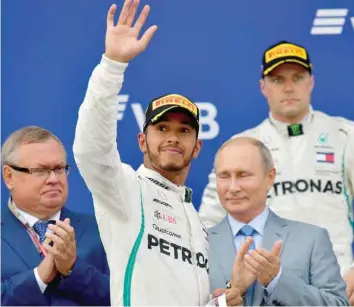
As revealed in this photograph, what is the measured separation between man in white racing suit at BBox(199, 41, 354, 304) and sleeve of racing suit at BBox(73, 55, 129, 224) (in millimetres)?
1488

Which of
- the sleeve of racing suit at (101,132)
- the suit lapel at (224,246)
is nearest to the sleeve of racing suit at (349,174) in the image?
the suit lapel at (224,246)

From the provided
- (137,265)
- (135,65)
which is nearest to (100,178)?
(137,265)

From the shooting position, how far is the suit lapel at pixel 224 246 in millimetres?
4297

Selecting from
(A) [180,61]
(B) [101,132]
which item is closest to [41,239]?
(B) [101,132]

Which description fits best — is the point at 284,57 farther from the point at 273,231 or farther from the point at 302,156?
the point at 273,231

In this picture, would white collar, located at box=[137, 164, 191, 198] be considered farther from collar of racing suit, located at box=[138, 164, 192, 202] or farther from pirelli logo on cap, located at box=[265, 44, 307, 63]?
pirelli logo on cap, located at box=[265, 44, 307, 63]

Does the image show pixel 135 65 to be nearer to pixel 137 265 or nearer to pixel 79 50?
pixel 79 50

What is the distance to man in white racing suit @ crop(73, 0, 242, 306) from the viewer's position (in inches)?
141

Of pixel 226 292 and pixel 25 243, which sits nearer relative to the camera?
pixel 226 292

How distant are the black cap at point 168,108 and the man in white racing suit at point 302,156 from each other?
1.18m

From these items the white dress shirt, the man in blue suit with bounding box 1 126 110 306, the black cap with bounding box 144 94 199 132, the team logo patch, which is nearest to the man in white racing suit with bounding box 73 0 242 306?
the black cap with bounding box 144 94 199 132

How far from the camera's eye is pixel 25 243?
4.50 metres

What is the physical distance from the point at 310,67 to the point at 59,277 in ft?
5.46

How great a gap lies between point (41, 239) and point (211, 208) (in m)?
0.94
